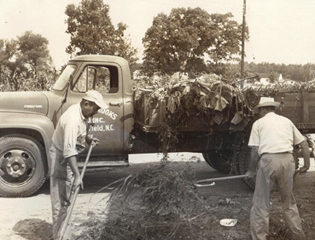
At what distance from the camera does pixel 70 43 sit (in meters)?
35.3

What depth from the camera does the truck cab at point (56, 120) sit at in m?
6.96

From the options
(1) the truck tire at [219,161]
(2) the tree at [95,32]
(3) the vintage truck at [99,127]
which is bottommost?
(1) the truck tire at [219,161]

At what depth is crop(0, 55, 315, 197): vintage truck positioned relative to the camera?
274 inches

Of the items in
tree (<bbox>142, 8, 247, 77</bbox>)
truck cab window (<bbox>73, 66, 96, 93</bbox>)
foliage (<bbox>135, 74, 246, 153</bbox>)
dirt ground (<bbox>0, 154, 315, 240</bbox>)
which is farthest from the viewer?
tree (<bbox>142, 8, 247, 77</bbox>)

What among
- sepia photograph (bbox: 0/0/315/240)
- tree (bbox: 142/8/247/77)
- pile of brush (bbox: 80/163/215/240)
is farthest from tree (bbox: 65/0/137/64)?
pile of brush (bbox: 80/163/215/240)

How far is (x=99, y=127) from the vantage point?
7.13 m

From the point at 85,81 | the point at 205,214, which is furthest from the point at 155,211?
the point at 85,81

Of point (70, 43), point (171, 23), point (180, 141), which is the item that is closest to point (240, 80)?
point (180, 141)

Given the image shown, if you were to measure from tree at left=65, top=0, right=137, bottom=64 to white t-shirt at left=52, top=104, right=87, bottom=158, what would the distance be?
29153 millimetres

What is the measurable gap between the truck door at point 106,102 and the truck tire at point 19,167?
0.87m

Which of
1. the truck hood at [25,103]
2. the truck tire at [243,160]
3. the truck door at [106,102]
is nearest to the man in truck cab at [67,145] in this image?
the truck door at [106,102]

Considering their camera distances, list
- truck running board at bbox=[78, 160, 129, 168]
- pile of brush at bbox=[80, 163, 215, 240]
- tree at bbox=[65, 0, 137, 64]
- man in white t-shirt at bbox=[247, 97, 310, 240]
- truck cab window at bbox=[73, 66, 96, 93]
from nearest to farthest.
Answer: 1. man in white t-shirt at bbox=[247, 97, 310, 240]
2. pile of brush at bbox=[80, 163, 215, 240]
3. truck running board at bbox=[78, 160, 129, 168]
4. truck cab window at bbox=[73, 66, 96, 93]
5. tree at bbox=[65, 0, 137, 64]

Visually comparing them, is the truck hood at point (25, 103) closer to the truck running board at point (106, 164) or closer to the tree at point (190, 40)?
the truck running board at point (106, 164)

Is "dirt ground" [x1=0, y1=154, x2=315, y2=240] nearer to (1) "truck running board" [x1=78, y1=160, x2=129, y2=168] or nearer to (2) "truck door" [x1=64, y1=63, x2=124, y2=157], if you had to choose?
(1) "truck running board" [x1=78, y1=160, x2=129, y2=168]
